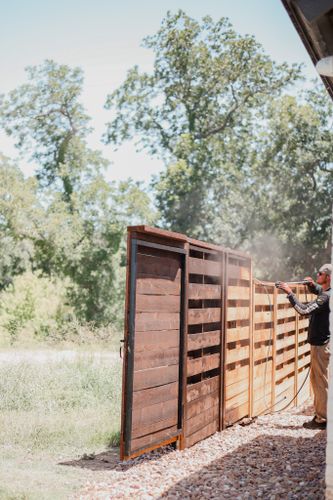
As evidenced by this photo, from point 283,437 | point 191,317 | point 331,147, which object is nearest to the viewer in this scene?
point 191,317

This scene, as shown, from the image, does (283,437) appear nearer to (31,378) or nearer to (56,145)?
(31,378)

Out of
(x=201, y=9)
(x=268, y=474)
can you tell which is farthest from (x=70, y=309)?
(x=268, y=474)

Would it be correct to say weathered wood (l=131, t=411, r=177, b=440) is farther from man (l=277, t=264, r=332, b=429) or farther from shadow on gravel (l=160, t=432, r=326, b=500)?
man (l=277, t=264, r=332, b=429)

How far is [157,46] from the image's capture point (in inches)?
1134

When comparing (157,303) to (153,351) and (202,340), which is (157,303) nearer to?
(153,351)

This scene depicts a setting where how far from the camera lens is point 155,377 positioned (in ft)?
19.1

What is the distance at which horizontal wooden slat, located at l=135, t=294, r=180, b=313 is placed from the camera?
560 cm

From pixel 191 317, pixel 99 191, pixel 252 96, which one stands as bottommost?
pixel 191 317

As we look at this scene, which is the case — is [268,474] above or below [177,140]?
below

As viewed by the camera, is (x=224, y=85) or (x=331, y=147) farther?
(x=224, y=85)

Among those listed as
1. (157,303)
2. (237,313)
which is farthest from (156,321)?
(237,313)

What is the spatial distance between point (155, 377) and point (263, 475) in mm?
1288

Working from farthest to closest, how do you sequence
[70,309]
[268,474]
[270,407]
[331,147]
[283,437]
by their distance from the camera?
1. [331,147]
2. [70,309]
3. [270,407]
4. [283,437]
5. [268,474]

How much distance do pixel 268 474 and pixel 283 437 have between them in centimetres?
160
